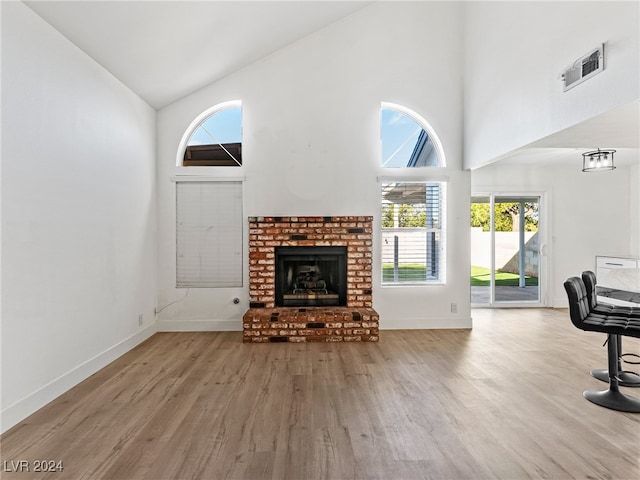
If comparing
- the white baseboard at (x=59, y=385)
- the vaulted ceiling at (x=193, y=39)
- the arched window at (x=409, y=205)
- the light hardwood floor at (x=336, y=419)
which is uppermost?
the vaulted ceiling at (x=193, y=39)

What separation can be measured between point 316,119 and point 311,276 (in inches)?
81.8

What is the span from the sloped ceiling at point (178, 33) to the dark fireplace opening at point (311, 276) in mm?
2347

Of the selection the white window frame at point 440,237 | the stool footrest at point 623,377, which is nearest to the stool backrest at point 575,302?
the stool footrest at point 623,377

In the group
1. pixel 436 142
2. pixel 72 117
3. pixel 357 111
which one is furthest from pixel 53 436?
pixel 436 142

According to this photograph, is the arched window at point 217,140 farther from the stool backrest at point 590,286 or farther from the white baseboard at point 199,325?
the stool backrest at point 590,286

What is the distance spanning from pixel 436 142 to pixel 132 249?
4.03 meters

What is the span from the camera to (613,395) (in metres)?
2.57

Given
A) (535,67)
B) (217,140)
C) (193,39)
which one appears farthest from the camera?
(217,140)

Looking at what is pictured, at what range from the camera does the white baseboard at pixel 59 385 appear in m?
2.24

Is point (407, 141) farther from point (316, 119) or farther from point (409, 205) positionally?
point (316, 119)

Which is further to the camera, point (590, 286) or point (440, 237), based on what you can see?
point (440, 237)

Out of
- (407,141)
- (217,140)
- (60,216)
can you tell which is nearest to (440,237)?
(407,141)

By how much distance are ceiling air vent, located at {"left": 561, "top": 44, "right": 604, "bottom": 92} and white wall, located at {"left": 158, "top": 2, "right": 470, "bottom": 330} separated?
217 centimetres

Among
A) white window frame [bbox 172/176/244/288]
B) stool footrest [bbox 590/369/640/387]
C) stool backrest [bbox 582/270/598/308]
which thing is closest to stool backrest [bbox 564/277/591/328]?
stool backrest [bbox 582/270/598/308]
